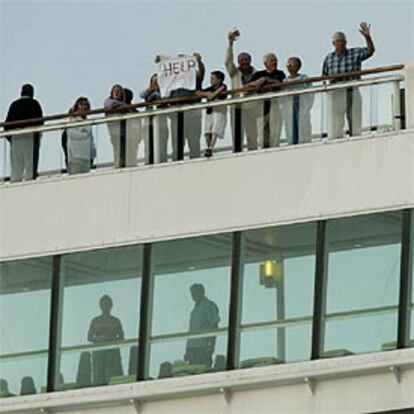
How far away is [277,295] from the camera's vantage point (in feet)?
124

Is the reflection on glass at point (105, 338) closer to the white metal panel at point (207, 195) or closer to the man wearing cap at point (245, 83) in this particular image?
the white metal panel at point (207, 195)

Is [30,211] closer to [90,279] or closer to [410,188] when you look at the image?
[90,279]

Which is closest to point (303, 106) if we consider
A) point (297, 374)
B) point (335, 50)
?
point (335, 50)

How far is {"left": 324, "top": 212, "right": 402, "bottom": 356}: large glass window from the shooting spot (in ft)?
121

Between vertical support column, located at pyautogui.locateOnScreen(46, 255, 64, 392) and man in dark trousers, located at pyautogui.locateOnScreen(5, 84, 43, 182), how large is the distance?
1.36 m

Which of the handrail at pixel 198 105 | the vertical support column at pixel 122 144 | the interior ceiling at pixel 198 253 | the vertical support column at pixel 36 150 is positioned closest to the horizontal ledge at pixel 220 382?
the interior ceiling at pixel 198 253

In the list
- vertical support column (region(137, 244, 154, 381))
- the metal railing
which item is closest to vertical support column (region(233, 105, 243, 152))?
the metal railing

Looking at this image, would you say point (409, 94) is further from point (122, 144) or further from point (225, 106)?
point (122, 144)

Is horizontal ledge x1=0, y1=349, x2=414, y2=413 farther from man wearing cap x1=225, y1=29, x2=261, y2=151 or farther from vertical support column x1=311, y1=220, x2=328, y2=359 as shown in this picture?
man wearing cap x1=225, y1=29, x2=261, y2=151

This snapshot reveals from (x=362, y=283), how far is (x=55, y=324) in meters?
4.33

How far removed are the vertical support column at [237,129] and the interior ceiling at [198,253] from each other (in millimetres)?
1200

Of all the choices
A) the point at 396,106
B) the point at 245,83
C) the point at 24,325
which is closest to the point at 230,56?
the point at 245,83

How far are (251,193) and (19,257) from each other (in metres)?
3.36

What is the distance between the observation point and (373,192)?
37.4 metres
